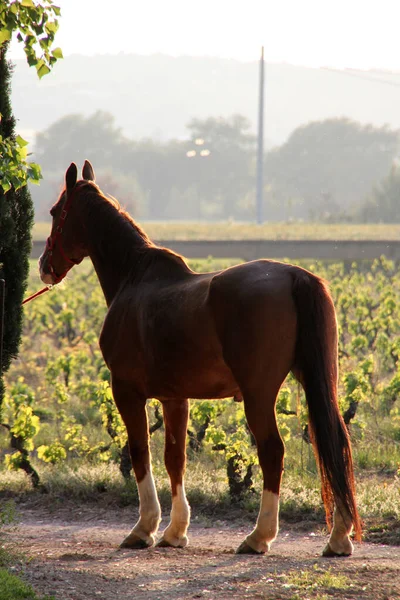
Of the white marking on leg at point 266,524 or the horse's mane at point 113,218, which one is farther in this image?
the horse's mane at point 113,218

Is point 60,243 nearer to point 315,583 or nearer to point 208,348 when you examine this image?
point 208,348

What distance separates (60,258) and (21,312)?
0.99 metres

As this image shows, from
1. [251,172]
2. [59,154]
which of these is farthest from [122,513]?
[59,154]

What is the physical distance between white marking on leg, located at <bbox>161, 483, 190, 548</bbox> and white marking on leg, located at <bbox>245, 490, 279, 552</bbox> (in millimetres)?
702

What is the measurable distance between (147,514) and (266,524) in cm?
107

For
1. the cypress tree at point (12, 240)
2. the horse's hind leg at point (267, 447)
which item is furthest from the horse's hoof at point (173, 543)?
the cypress tree at point (12, 240)

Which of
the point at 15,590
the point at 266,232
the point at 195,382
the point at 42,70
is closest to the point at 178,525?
the point at 195,382

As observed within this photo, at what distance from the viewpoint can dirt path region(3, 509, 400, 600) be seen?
486cm

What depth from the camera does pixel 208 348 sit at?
5.63m

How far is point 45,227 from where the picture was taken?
51156mm

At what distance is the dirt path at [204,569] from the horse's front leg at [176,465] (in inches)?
5.2

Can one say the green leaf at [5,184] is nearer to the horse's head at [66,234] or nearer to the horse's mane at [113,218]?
the horse's head at [66,234]

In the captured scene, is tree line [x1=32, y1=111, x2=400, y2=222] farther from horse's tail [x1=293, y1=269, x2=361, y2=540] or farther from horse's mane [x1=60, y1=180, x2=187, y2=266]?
horse's tail [x1=293, y1=269, x2=361, y2=540]

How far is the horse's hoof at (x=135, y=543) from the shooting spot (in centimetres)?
625
